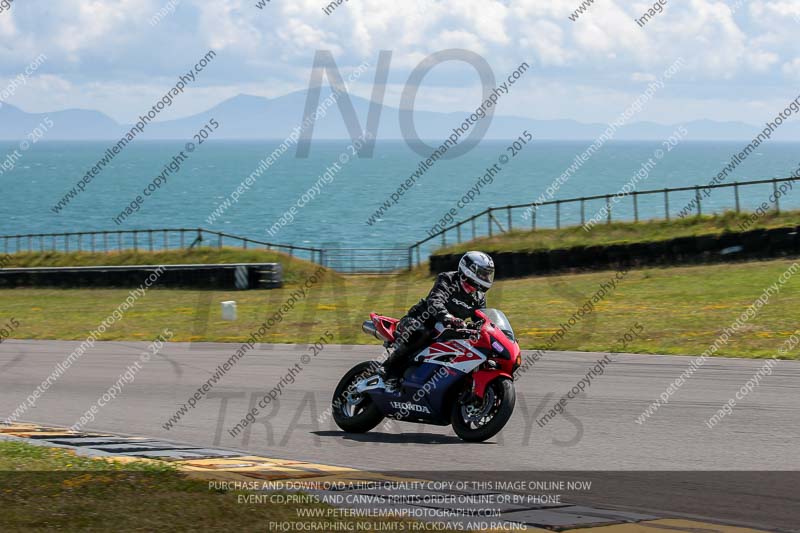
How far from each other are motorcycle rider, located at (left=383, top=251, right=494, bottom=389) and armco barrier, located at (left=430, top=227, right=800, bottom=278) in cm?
2166

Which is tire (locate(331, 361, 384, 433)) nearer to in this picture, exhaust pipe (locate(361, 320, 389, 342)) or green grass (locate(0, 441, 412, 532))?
exhaust pipe (locate(361, 320, 389, 342))

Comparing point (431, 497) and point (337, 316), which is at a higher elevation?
point (337, 316)

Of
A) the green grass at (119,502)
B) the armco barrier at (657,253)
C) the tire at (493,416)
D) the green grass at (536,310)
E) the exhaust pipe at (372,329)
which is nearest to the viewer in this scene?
the green grass at (119,502)

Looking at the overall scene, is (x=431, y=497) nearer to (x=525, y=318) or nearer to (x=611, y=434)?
(x=611, y=434)

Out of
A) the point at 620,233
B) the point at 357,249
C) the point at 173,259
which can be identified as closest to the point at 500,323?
the point at 620,233

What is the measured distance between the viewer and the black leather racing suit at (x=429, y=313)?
1058cm

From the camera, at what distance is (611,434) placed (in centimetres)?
1102

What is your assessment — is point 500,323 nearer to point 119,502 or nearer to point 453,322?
point 453,322

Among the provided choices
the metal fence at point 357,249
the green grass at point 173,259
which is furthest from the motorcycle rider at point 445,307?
the green grass at point 173,259

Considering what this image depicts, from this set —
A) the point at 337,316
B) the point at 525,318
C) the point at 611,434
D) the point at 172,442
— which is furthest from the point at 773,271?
the point at 172,442

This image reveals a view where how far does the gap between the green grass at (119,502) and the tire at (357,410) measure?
9.03 ft

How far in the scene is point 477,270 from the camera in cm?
1046

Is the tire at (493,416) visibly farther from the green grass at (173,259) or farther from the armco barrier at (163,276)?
the green grass at (173,259)

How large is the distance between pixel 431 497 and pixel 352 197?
151 m
